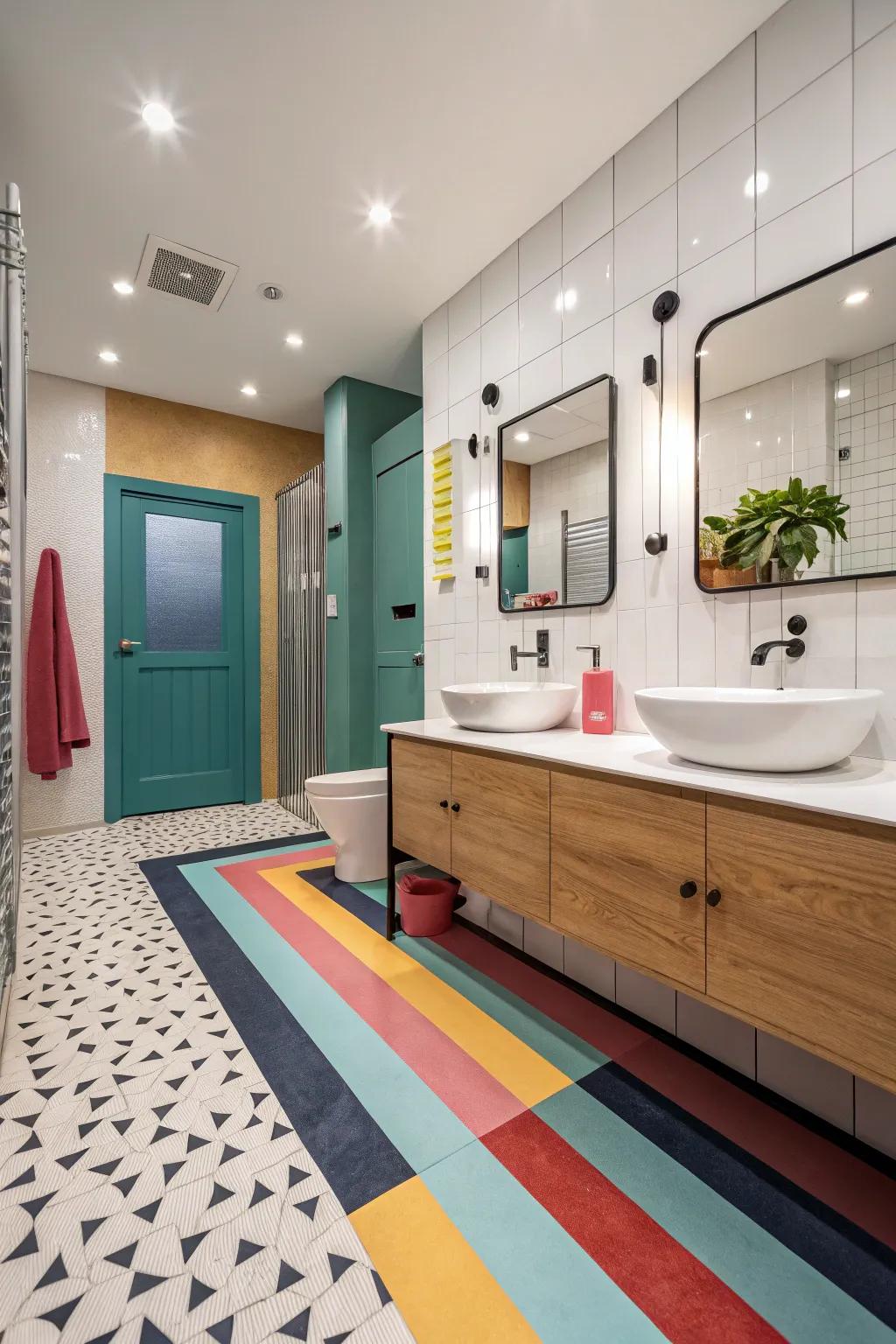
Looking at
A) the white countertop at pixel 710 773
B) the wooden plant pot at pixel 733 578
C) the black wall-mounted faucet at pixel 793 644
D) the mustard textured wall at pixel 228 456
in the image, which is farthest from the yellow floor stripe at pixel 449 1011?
the mustard textured wall at pixel 228 456

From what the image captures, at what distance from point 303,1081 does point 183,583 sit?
333 centimetres

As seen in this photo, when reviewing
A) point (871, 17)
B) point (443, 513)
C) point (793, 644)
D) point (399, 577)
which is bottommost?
point (793, 644)

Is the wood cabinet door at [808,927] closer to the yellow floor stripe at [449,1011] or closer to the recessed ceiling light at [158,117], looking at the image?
the yellow floor stripe at [449,1011]

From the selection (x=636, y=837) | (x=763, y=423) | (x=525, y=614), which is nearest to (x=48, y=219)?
(x=525, y=614)

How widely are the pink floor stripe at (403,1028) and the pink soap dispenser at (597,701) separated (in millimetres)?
958

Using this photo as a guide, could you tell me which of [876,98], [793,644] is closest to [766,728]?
[793,644]

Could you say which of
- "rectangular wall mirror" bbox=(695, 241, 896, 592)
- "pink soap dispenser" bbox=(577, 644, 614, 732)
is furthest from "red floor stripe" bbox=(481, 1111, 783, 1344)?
"rectangular wall mirror" bbox=(695, 241, 896, 592)

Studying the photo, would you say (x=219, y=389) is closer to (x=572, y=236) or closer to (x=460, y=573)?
(x=460, y=573)

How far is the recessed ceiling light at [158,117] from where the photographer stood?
6.03 feet

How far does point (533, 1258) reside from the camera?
105 centimetres

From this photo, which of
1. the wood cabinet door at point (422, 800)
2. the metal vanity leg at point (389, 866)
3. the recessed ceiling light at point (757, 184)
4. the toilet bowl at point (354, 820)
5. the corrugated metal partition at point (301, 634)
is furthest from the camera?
the corrugated metal partition at point (301, 634)

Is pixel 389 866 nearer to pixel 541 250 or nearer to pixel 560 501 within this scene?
pixel 560 501

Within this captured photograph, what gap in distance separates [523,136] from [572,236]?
13.0 inches

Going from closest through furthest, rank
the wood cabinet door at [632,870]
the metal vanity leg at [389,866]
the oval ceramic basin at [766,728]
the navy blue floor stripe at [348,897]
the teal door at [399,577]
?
the oval ceramic basin at [766,728] < the wood cabinet door at [632,870] < the metal vanity leg at [389,866] < the navy blue floor stripe at [348,897] < the teal door at [399,577]
